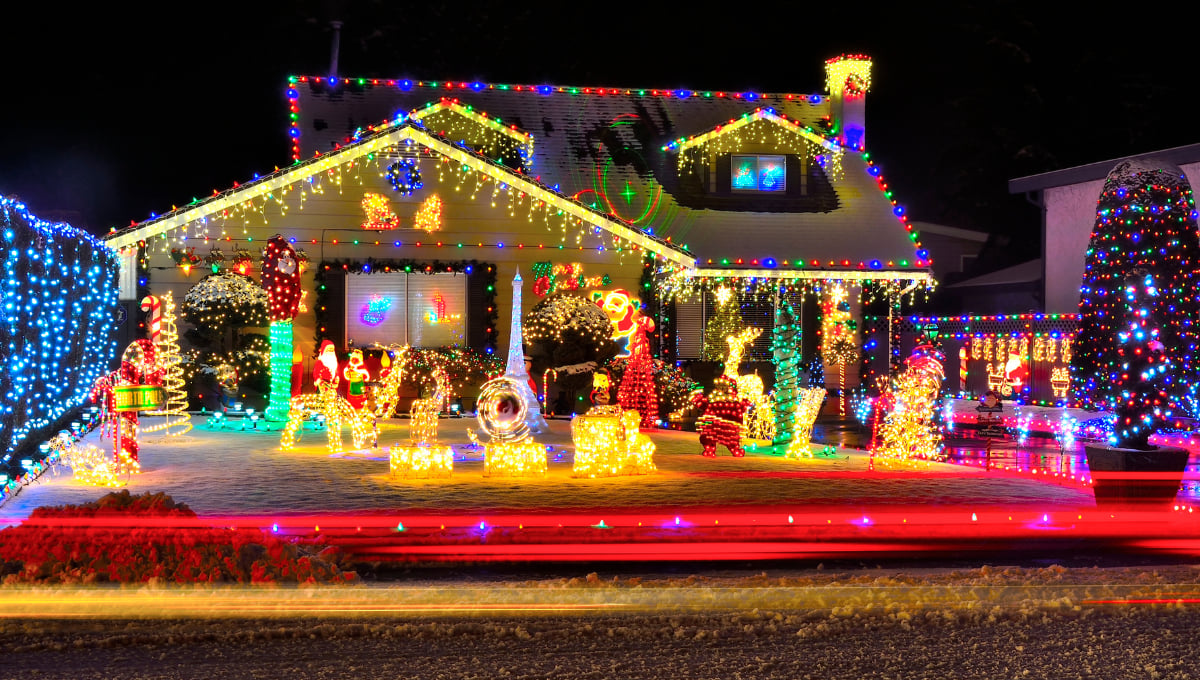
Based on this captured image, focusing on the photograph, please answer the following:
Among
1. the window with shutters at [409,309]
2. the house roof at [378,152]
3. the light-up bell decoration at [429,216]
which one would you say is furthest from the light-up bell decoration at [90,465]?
the light-up bell decoration at [429,216]

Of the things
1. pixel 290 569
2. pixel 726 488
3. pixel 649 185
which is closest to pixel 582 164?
pixel 649 185

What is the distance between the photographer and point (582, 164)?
2438 centimetres

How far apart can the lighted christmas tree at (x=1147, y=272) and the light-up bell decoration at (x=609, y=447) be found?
4.69m

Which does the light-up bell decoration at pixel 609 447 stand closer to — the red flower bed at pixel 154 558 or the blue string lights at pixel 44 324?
the red flower bed at pixel 154 558

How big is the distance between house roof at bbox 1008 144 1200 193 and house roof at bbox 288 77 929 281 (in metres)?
5.19

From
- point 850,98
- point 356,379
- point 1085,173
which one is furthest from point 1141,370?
point 1085,173

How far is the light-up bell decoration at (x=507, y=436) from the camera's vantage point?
12.4m

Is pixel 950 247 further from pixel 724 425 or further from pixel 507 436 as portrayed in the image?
Result: pixel 507 436

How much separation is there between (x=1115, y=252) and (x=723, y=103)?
16.7m

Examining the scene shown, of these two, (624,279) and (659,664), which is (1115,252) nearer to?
(659,664)

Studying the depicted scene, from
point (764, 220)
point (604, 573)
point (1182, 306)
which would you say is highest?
point (764, 220)

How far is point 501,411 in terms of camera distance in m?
13.0

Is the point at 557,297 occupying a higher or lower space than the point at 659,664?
higher

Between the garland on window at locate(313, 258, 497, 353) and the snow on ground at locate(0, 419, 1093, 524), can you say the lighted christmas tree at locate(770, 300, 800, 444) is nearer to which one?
the snow on ground at locate(0, 419, 1093, 524)
